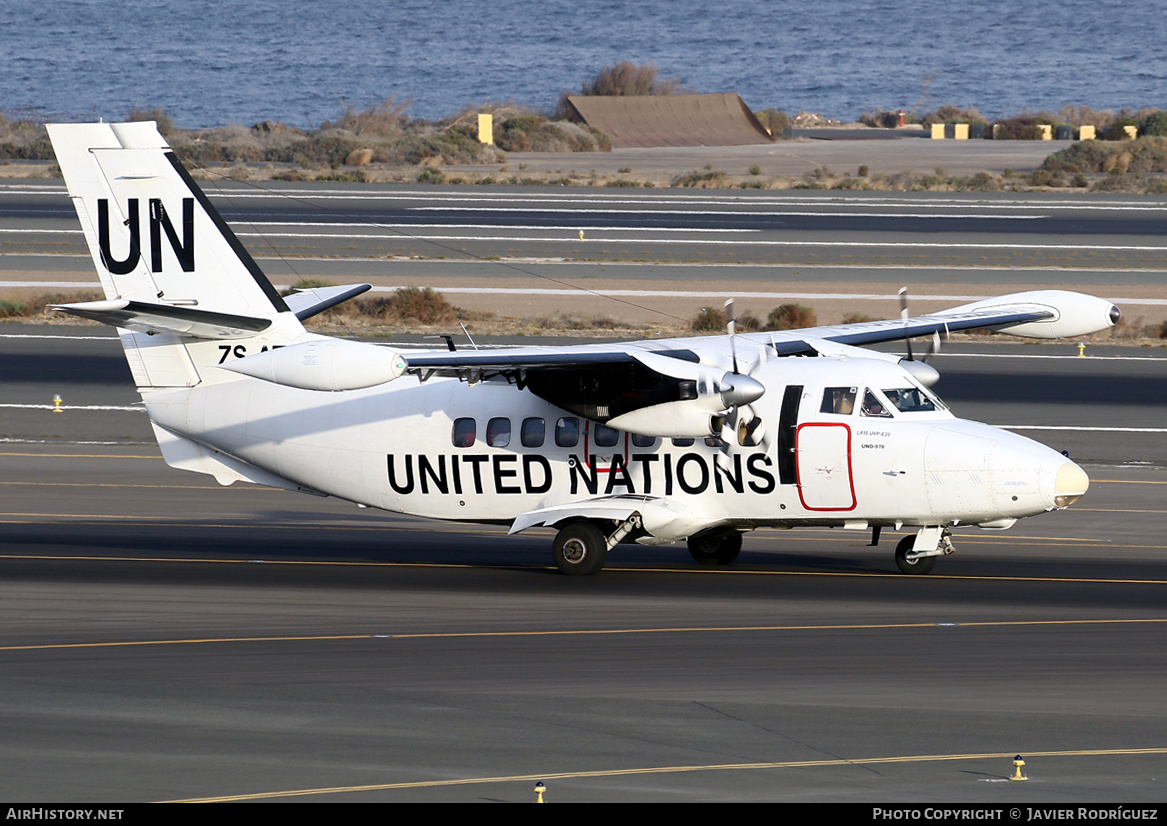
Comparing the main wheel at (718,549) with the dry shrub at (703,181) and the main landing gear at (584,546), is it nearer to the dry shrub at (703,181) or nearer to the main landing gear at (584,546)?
the main landing gear at (584,546)

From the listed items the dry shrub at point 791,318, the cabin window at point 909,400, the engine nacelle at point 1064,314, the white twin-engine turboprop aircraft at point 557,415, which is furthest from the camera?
the dry shrub at point 791,318

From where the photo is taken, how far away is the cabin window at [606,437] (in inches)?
904

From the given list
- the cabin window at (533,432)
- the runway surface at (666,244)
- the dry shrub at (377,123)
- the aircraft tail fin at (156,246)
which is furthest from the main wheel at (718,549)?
the dry shrub at (377,123)

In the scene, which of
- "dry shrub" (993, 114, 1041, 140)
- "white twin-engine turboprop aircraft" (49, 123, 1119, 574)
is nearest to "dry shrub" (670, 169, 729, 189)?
"dry shrub" (993, 114, 1041, 140)

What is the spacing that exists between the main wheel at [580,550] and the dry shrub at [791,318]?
26.4 metres

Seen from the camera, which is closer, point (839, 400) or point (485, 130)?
point (839, 400)

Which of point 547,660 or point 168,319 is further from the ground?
point 168,319

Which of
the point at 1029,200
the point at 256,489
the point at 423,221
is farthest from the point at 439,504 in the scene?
the point at 1029,200

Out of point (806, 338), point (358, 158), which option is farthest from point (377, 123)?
point (806, 338)

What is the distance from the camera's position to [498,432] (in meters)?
23.5

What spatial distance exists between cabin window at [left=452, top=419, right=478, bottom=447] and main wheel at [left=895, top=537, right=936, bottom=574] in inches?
256

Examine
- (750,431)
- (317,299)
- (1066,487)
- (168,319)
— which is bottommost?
(1066,487)

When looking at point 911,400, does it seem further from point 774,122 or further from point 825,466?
point 774,122

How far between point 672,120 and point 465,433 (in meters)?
105
